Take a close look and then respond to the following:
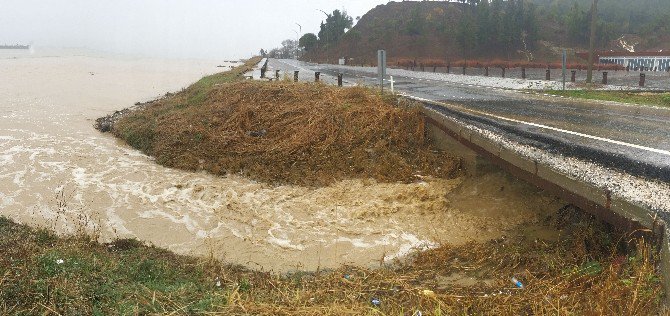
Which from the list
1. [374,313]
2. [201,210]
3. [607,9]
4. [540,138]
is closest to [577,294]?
[374,313]

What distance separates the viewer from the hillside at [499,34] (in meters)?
65.2

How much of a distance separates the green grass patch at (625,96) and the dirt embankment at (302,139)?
729 centimetres

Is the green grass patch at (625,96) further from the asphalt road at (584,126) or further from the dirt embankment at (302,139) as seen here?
the dirt embankment at (302,139)

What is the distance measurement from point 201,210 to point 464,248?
5529mm

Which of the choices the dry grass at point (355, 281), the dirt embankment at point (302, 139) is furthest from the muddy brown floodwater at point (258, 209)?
the dry grass at point (355, 281)

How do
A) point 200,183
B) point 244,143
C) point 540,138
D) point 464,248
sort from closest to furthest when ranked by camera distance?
point 464,248 < point 540,138 < point 200,183 < point 244,143

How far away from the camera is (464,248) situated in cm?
751

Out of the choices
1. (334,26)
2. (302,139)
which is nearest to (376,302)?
(302,139)

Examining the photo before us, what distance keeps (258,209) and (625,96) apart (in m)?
13.7

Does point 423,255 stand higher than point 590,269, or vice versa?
point 590,269

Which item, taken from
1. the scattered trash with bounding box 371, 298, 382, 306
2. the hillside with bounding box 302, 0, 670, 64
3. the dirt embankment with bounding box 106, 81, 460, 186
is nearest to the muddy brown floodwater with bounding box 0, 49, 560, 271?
the dirt embankment with bounding box 106, 81, 460, 186

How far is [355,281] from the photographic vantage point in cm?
597

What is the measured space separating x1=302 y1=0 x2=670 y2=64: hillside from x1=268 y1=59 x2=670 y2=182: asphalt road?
5321cm

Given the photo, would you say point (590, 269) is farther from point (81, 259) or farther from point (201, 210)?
point (201, 210)
